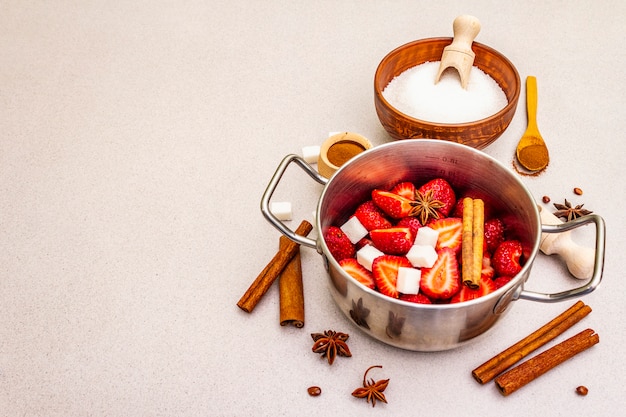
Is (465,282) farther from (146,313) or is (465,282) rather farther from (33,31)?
(33,31)

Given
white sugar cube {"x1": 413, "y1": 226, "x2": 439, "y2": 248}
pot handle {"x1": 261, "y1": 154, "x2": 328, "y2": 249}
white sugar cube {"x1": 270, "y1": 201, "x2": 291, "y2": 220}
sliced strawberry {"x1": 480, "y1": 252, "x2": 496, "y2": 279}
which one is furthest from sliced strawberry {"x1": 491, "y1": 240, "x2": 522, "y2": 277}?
white sugar cube {"x1": 270, "y1": 201, "x2": 291, "y2": 220}

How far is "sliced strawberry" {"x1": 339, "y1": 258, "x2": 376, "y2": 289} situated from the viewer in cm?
107

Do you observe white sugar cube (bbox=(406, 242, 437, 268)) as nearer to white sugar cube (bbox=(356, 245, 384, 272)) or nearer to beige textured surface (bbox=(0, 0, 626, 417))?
white sugar cube (bbox=(356, 245, 384, 272))

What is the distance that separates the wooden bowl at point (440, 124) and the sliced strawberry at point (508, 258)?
286 mm

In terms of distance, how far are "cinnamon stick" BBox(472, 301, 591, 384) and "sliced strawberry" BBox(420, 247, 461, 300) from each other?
16 centimetres

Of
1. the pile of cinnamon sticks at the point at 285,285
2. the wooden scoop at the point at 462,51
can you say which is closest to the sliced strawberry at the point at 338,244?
Answer: the pile of cinnamon sticks at the point at 285,285

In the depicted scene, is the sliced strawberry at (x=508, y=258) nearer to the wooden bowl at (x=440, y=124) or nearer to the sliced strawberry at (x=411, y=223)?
the sliced strawberry at (x=411, y=223)

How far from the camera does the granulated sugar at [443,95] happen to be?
138 cm

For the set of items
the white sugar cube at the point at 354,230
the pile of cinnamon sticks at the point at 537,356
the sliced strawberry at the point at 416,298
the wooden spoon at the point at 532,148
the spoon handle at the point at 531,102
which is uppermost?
the spoon handle at the point at 531,102

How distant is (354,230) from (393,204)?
91mm

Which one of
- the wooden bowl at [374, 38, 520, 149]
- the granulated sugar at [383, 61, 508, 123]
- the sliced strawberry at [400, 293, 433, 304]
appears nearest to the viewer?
the sliced strawberry at [400, 293, 433, 304]

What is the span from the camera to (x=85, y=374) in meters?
1.11

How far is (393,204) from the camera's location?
1.16 m

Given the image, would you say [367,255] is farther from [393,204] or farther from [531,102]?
[531,102]
